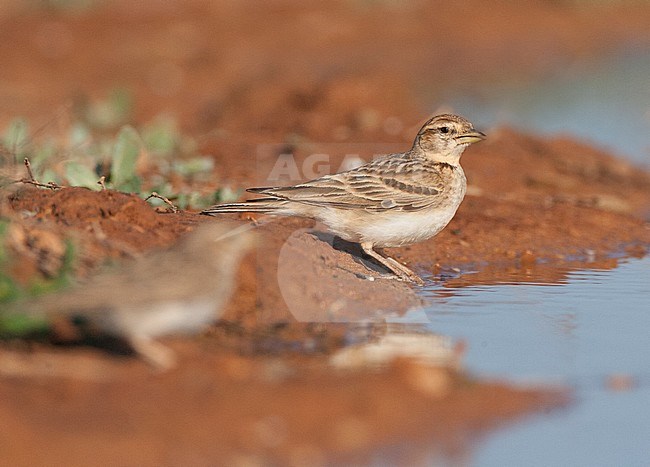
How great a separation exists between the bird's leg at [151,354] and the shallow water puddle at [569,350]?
1457 mm

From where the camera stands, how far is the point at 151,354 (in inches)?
197

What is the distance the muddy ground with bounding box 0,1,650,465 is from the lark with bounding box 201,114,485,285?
200 mm

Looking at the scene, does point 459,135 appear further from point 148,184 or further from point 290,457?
point 290,457

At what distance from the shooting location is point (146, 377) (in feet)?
16.2

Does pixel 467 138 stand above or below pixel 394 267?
above

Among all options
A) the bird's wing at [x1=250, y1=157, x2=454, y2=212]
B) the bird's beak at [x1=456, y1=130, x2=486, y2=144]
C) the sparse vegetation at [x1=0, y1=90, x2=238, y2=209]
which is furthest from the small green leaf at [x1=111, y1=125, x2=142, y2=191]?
the bird's beak at [x1=456, y1=130, x2=486, y2=144]

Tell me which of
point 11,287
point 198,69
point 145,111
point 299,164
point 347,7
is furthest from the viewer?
point 347,7

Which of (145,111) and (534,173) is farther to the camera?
(145,111)

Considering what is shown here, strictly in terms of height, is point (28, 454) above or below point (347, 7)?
below

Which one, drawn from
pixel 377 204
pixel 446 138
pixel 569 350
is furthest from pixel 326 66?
pixel 569 350

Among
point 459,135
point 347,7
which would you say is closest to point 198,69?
point 347,7

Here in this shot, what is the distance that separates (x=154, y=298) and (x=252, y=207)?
2.61 m

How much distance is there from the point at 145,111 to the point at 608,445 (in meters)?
12.2

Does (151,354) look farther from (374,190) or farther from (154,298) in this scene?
(374,190)
